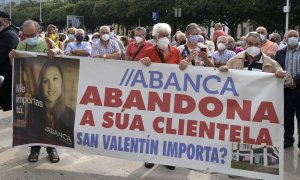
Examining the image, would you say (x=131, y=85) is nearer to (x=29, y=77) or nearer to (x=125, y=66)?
(x=125, y=66)

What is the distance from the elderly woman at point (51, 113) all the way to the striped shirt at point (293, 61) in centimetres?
327

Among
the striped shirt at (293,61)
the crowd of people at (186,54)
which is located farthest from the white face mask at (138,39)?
the striped shirt at (293,61)

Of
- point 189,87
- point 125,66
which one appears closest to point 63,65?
point 125,66

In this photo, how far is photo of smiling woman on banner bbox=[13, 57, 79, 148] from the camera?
4738 mm

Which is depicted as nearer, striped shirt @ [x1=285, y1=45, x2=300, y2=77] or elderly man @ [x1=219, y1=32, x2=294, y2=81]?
elderly man @ [x1=219, y1=32, x2=294, y2=81]

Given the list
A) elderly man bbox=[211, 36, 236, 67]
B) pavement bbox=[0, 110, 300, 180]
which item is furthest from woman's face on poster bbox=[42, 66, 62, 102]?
elderly man bbox=[211, 36, 236, 67]

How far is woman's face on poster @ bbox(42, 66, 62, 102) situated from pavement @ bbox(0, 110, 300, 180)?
828 millimetres

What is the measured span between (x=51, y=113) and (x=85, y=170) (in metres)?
0.76

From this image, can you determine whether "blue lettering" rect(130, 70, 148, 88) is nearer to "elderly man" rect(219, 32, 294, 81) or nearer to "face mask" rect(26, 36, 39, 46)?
"elderly man" rect(219, 32, 294, 81)

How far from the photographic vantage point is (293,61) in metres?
6.16

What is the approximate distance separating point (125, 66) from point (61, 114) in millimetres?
912

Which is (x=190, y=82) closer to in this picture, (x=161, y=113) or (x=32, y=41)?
(x=161, y=113)

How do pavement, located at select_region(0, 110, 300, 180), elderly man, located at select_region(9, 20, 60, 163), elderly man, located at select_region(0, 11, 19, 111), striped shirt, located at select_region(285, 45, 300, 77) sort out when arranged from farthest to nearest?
striped shirt, located at select_region(285, 45, 300, 77), elderly man, located at select_region(0, 11, 19, 111), elderly man, located at select_region(9, 20, 60, 163), pavement, located at select_region(0, 110, 300, 180)

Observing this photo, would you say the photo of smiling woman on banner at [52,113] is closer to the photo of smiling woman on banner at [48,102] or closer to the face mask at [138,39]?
the photo of smiling woman on banner at [48,102]
